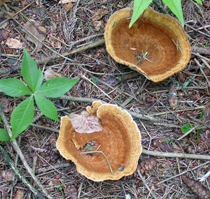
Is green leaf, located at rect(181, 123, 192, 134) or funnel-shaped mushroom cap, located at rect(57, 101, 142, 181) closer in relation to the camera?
funnel-shaped mushroom cap, located at rect(57, 101, 142, 181)

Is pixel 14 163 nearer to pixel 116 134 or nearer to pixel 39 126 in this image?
pixel 39 126

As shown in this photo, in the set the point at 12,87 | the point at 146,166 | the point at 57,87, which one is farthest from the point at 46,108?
the point at 146,166

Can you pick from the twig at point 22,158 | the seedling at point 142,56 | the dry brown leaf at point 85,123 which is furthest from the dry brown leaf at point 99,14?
the twig at point 22,158

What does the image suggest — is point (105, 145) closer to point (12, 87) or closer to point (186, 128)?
point (186, 128)

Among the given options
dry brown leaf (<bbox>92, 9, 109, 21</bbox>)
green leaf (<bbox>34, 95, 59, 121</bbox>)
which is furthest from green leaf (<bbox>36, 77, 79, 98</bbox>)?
dry brown leaf (<bbox>92, 9, 109, 21</bbox>)

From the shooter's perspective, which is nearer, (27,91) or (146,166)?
(27,91)

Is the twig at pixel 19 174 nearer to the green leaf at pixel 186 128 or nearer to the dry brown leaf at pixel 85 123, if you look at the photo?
the dry brown leaf at pixel 85 123

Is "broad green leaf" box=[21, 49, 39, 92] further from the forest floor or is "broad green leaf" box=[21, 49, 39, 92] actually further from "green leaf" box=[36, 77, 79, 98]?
the forest floor
